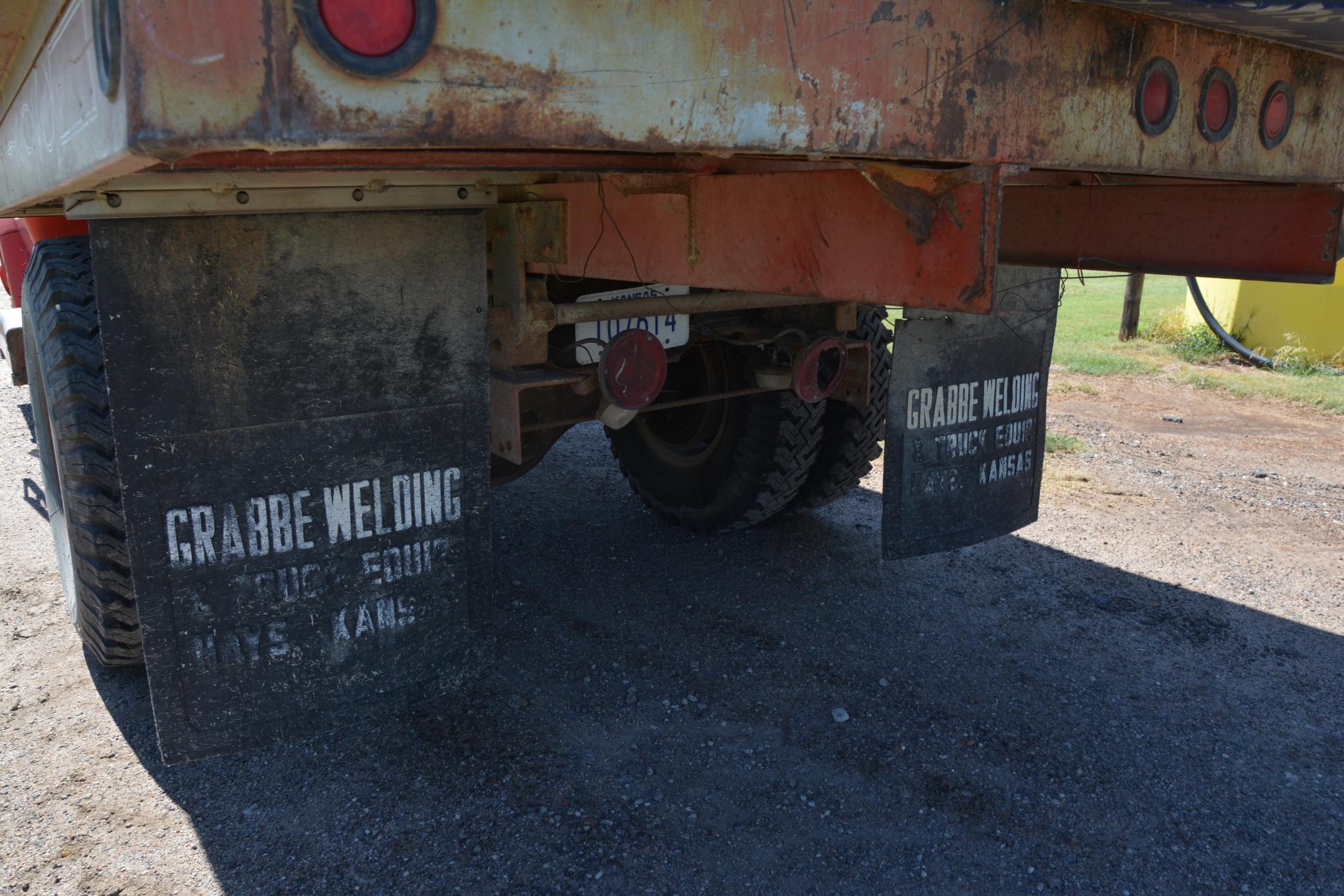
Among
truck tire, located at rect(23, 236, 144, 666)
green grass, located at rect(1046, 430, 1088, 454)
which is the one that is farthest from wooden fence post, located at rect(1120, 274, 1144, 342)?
truck tire, located at rect(23, 236, 144, 666)

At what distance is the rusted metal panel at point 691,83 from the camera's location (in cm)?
103

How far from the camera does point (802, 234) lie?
6.35ft

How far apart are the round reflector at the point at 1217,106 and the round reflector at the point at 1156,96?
0.29 feet

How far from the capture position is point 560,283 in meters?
3.32

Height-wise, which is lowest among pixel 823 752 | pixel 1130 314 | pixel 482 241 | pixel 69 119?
pixel 823 752

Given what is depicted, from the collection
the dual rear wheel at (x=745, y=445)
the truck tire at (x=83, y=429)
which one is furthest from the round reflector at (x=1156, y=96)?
the truck tire at (x=83, y=429)

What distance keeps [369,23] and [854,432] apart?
3238 millimetres

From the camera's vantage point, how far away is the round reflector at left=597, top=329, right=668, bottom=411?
2.87 m

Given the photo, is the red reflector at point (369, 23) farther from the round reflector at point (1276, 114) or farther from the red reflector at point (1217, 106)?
the round reflector at point (1276, 114)

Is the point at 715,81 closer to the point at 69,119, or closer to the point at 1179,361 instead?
the point at 69,119

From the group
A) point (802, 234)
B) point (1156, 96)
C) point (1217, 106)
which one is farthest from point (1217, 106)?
point (802, 234)

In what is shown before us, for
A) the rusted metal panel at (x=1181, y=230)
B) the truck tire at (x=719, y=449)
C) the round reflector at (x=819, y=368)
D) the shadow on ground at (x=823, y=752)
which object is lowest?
the shadow on ground at (x=823, y=752)

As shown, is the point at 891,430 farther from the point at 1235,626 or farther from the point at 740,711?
the point at 1235,626

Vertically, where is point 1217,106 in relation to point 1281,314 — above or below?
above
